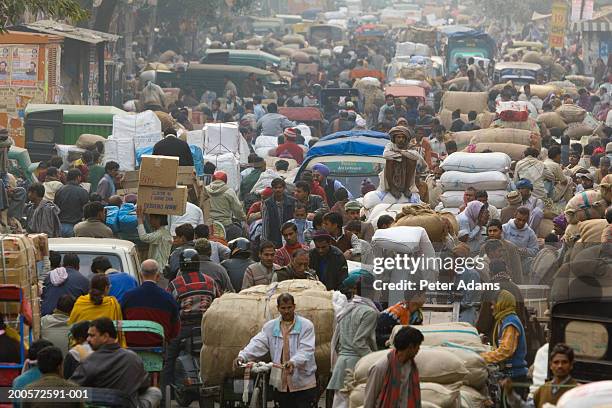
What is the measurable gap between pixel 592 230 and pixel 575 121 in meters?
16.5

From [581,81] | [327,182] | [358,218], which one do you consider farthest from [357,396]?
[581,81]

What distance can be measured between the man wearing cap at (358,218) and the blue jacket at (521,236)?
4.50 feet

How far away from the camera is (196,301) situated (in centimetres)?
1341

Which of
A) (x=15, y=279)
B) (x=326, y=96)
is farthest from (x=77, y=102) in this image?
(x=15, y=279)

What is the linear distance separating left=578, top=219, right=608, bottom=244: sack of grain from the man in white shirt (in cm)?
384

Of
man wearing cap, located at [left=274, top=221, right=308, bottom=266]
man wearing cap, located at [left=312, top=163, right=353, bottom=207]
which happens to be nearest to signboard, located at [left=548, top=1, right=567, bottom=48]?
man wearing cap, located at [left=312, top=163, right=353, bottom=207]

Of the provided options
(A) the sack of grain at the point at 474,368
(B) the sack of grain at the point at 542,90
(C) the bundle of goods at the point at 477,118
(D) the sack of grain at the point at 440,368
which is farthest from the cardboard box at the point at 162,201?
(B) the sack of grain at the point at 542,90

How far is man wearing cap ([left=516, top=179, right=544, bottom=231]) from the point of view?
18587mm

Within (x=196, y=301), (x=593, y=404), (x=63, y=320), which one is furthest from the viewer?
(x=196, y=301)

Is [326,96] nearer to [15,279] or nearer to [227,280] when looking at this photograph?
[227,280]

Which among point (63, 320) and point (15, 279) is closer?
point (15, 279)

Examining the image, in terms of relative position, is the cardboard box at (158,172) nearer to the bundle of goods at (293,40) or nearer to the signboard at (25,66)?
the signboard at (25,66)

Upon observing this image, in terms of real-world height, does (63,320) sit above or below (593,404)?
below

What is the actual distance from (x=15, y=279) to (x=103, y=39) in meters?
21.9
